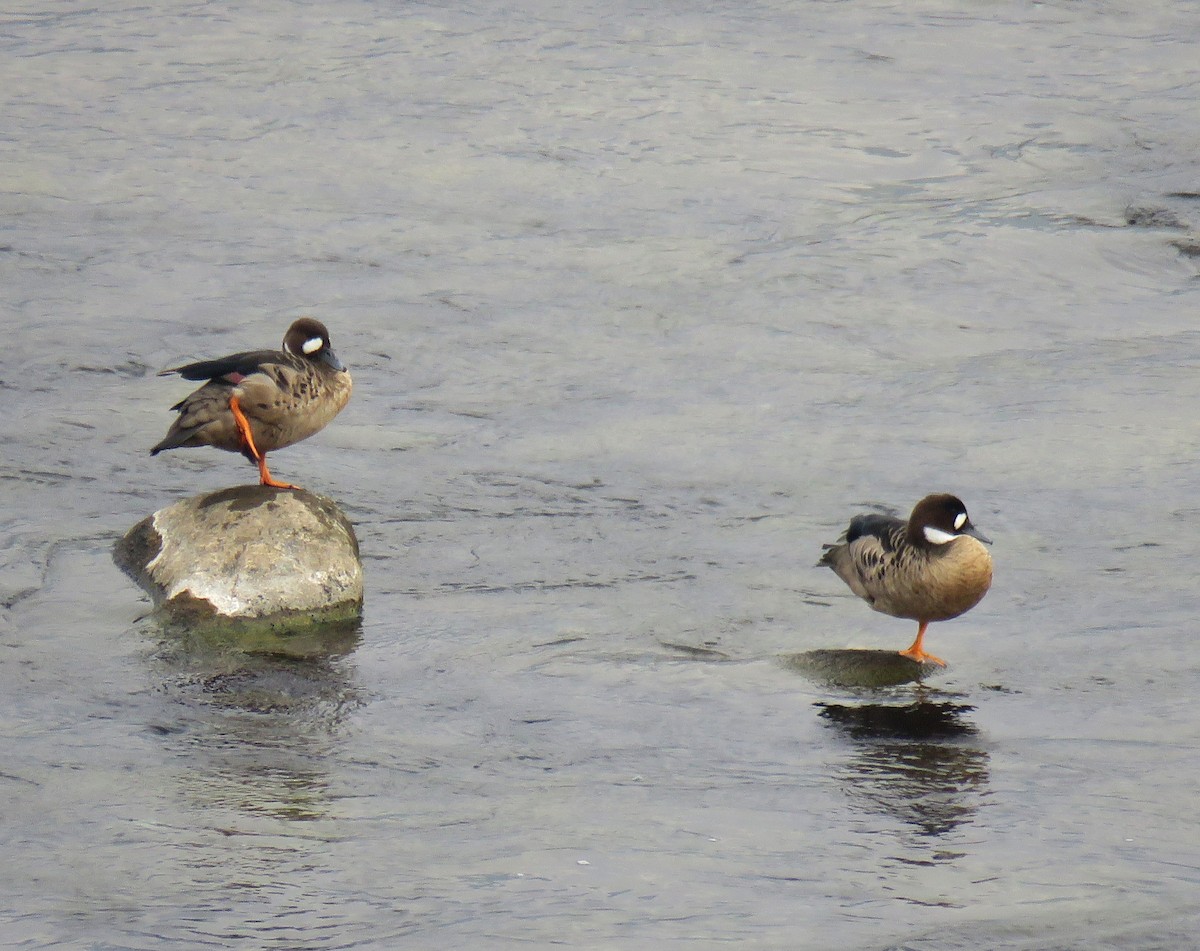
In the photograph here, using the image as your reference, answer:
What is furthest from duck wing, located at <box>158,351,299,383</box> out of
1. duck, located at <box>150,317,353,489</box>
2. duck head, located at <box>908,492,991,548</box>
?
duck head, located at <box>908,492,991,548</box>

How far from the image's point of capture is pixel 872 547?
9859 mm

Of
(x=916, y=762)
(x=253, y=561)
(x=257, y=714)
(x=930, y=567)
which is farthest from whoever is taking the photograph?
(x=253, y=561)

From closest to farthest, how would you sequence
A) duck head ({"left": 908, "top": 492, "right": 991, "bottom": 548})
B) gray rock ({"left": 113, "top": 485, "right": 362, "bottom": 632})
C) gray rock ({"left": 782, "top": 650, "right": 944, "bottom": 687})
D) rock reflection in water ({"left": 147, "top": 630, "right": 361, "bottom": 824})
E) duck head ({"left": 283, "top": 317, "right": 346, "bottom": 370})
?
rock reflection in water ({"left": 147, "top": 630, "right": 361, "bottom": 824}), gray rock ({"left": 782, "top": 650, "right": 944, "bottom": 687}), duck head ({"left": 908, "top": 492, "right": 991, "bottom": 548}), gray rock ({"left": 113, "top": 485, "right": 362, "bottom": 632}), duck head ({"left": 283, "top": 317, "right": 346, "bottom": 370})

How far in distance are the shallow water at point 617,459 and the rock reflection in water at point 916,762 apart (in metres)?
0.03

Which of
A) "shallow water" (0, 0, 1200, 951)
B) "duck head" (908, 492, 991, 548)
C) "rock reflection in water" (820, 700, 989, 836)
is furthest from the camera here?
"duck head" (908, 492, 991, 548)

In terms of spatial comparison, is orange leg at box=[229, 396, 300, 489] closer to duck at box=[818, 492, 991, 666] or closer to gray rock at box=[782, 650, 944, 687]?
gray rock at box=[782, 650, 944, 687]

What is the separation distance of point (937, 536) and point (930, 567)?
19 cm

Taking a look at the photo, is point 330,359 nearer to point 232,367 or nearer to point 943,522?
point 232,367

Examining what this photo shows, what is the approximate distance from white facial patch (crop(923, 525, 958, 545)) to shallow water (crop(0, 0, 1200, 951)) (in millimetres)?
742


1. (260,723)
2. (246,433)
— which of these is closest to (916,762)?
(260,723)

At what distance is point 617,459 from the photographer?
42.0ft

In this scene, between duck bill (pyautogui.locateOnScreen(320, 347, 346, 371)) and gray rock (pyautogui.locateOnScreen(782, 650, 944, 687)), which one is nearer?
gray rock (pyautogui.locateOnScreen(782, 650, 944, 687))

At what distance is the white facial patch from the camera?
9.49m

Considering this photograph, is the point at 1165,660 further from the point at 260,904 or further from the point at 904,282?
the point at 904,282
